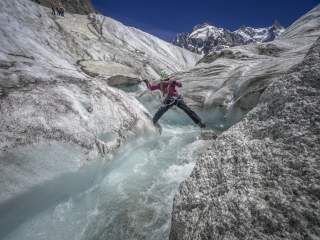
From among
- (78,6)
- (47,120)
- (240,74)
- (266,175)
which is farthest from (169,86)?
(78,6)

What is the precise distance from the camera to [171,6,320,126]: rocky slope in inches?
459

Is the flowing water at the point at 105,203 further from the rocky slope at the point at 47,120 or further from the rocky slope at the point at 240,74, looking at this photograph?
the rocky slope at the point at 240,74

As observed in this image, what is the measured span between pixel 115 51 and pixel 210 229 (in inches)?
1202

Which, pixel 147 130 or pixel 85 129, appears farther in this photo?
pixel 147 130

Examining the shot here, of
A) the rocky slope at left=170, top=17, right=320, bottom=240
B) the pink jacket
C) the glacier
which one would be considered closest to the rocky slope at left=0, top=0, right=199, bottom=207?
the glacier

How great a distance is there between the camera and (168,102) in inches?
436

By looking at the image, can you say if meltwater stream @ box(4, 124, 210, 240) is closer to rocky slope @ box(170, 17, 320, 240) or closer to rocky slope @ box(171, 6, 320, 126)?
rocky slope @ box(170, 17, 320, 240)

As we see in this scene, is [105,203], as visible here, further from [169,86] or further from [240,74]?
[240,74]

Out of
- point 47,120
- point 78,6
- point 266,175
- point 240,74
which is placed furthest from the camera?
point 78,6

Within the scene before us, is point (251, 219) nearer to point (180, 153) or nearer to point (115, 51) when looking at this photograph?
point (180, 153)

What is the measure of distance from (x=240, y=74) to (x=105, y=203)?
38.8 feet

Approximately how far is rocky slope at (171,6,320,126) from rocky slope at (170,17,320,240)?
25.9 feet

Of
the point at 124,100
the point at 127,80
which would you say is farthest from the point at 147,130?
the point at 127,80

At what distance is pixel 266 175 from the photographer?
285 cm
